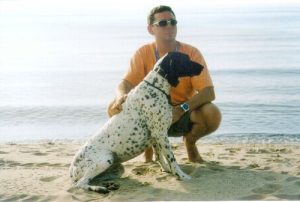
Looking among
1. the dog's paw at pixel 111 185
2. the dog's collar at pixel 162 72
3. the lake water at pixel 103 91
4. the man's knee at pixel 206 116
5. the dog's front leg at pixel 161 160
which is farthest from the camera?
the lake water at pixel 103 91

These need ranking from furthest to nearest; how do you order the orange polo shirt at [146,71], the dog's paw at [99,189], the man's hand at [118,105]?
the orange polo shirt at [146,71] < the man's hand at [118,105] < the dog's paw at [99,189]

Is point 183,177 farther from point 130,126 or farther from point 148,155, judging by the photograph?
point 148,155

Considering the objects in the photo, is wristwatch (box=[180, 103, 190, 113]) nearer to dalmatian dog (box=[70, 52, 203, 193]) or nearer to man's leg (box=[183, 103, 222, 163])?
man's leg (box=[183, 103, 222, 163])

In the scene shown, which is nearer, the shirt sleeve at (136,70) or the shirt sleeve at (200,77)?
the shirt sleeve at (200,77)

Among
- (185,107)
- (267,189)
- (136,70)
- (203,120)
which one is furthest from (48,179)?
(267,189)

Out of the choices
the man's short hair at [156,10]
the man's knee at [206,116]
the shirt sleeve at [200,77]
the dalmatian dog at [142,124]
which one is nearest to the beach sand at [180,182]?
the dalmatian dog at [142,124]

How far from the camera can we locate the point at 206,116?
20.8ft

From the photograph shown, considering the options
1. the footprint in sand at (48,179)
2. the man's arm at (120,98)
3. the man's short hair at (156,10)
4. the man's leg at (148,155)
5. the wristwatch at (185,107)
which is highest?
the man's short hair at (156,10)

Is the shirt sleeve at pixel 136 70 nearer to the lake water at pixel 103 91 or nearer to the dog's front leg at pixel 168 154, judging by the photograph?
the dog's front leg at pixel 168 154

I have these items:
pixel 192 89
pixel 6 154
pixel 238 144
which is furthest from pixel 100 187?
pixel 238 144

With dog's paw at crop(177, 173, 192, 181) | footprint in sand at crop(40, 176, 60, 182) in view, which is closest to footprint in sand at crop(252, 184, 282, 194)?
Result: dog's paw at crop(177, 173, 192, 181)

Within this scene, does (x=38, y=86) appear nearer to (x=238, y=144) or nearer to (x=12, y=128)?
(x=12, y=128)

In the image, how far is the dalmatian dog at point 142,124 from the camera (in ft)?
18.1

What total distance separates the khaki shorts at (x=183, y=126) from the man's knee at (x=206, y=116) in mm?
63
